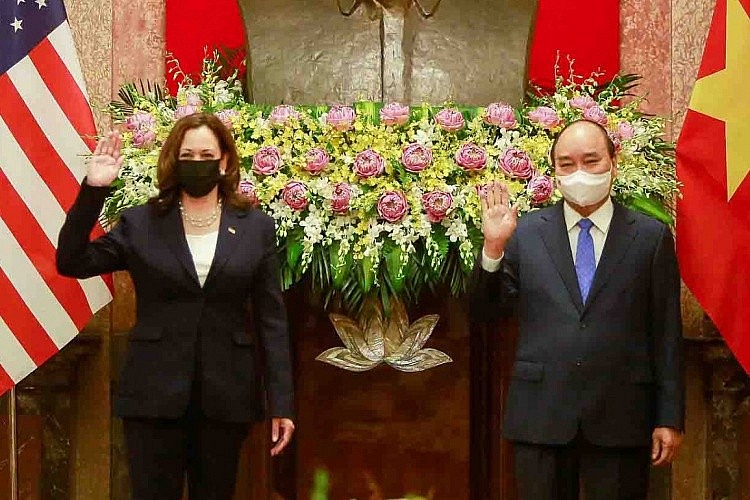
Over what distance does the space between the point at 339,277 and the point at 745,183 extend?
3.94ft

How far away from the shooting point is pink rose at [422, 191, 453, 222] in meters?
3.02

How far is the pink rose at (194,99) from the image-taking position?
3262 millimetres

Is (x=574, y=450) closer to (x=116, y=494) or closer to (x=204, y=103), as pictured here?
(x=204, y=103)

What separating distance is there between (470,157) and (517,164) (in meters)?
0.13

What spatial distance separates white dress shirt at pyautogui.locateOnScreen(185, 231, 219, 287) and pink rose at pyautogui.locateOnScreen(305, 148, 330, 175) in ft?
1.83

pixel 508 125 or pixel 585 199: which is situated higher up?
pixel 508 125

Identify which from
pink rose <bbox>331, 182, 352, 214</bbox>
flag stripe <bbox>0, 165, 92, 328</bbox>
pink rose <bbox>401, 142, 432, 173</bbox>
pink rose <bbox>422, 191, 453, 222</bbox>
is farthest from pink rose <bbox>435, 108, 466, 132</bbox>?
flag stripe <bbox>0, 165, 92, 328</bbox>

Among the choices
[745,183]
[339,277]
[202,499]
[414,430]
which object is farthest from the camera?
[414,430]

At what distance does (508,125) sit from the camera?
3.17 m

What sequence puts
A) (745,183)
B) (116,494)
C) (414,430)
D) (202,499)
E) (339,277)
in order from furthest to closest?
(116,494) → (414,430) → (745,183) → (339,277) → (202,499)

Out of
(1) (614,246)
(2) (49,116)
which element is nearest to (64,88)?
(2) (49,116)

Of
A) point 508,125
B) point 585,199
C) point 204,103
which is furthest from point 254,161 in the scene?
point 585,199

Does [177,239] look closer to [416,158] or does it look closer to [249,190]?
[249,190]

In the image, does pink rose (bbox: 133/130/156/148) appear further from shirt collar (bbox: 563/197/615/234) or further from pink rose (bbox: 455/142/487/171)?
shirt collar (bbox: 563/197/615/234)
